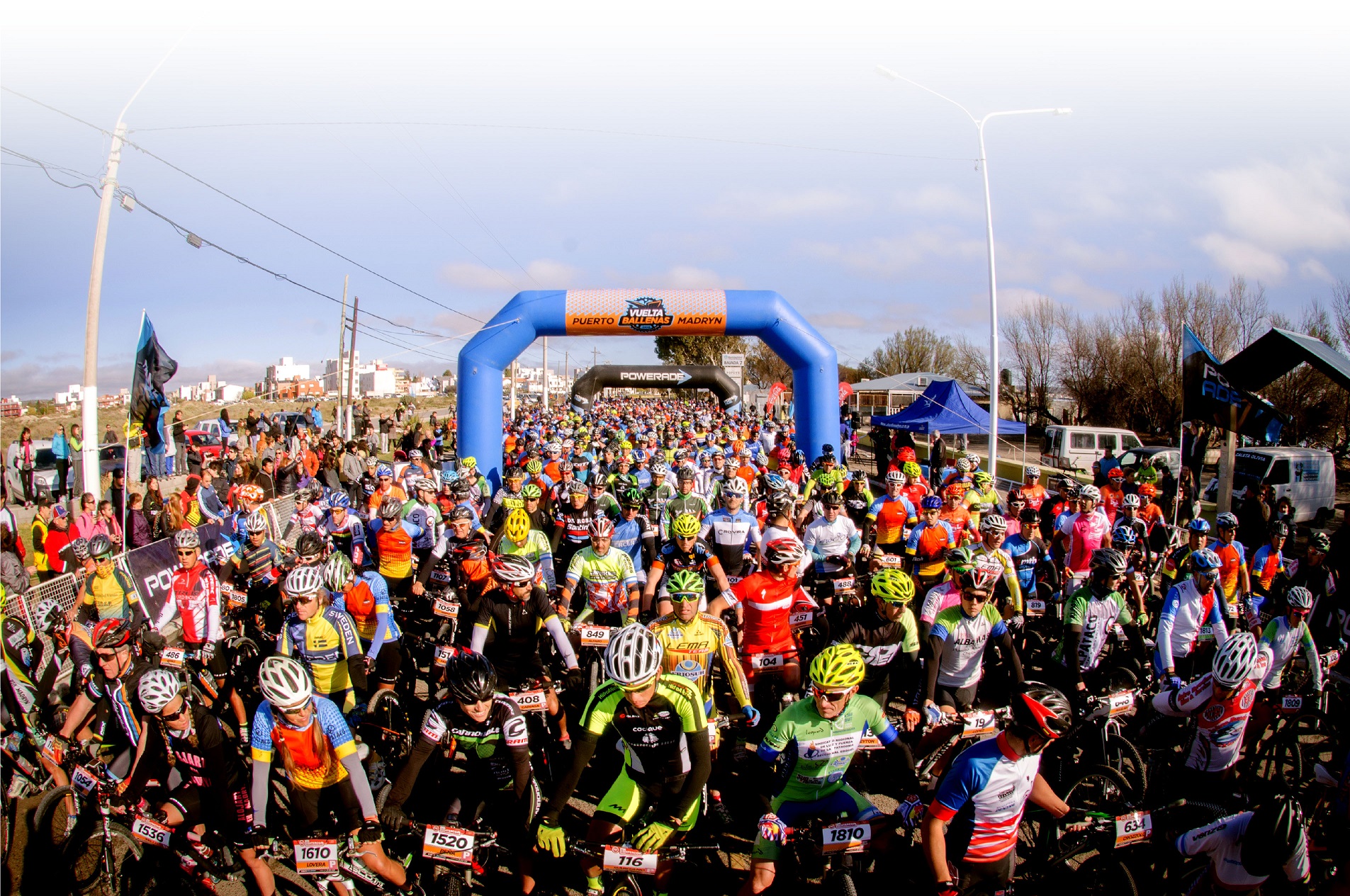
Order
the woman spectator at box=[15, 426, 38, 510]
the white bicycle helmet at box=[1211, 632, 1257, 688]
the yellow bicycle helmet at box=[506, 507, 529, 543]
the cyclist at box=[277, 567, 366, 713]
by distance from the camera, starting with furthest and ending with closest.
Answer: the woman spectator at box=[15, 426, 38, 510], the yellow bicycle helmet at box=[506, 507, 529, 543], the cyclist at box=[277, 567, 366, 713], the white bicycle helmet at box=[1211, 632, 1257, 688]

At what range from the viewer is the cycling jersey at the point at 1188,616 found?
599cm

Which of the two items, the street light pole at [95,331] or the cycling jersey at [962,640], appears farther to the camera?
the street light pole at [95,331]

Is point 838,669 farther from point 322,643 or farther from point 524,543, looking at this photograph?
point 524,543

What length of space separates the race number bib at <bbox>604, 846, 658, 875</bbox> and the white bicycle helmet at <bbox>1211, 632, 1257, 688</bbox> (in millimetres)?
3534

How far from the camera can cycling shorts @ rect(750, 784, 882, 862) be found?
4062 millimetres

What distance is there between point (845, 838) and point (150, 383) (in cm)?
1132

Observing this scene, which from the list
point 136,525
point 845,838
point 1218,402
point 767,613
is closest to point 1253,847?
point 845,838

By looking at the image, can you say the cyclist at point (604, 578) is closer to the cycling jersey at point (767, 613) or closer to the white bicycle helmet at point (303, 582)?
the cycling jersey at point (767, 613)

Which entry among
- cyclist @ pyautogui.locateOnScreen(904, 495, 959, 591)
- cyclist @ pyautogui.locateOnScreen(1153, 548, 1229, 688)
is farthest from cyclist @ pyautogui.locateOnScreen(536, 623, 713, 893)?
cyclist @ pyautogui.locateOnScreen(904, 495, 959, 591)

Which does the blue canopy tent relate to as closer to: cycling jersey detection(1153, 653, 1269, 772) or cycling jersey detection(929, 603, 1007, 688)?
cycling jersey detection(929, 603, 1007, 688)

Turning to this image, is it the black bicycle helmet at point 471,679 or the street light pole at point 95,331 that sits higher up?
the street light pole at point 95,331

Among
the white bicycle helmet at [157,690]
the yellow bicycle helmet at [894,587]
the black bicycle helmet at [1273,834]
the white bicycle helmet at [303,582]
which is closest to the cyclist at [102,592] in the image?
the white bicycle helmet at [303,582]

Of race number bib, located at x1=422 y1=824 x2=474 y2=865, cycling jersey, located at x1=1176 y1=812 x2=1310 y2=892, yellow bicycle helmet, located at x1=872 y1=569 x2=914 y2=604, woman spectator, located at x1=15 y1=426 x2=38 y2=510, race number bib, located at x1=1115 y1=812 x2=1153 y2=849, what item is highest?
woman spectator, located at x1=15 y1=426 x2=38 y2=510

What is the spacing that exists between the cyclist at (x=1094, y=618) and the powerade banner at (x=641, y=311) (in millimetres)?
13731
